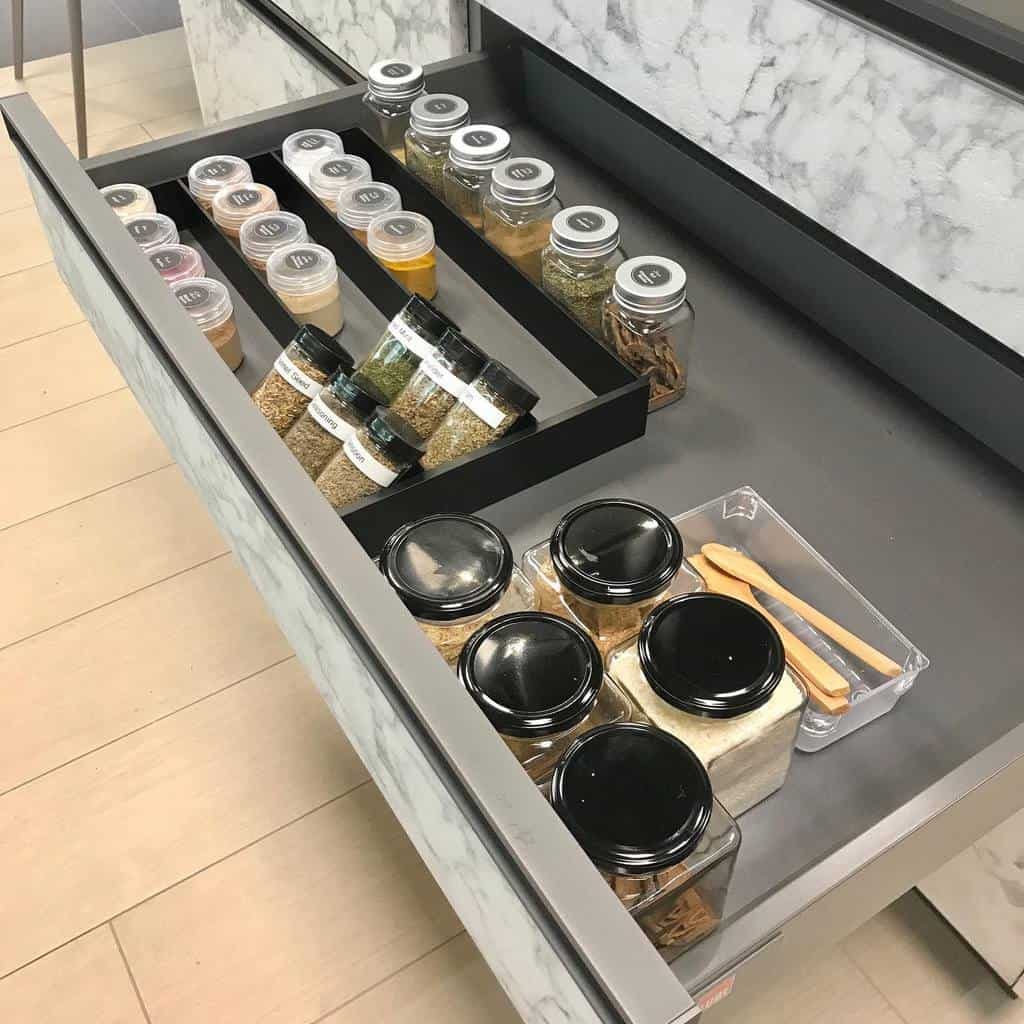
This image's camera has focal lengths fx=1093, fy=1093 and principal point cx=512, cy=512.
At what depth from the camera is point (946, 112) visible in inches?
31.5

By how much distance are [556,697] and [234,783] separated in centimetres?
94

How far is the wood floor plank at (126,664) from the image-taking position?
1.57m

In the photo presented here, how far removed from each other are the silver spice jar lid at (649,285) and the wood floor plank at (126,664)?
923 millimetres

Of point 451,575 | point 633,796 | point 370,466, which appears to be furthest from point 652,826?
point 370,466

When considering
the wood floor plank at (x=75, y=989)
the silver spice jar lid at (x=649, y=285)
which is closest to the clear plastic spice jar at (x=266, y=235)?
the silver spice jar lid at (x=649, y=285)

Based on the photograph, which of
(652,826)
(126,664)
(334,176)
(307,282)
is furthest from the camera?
(126,664)

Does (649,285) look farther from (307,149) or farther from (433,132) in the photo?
(307,149)

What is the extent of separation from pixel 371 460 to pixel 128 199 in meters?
0.50

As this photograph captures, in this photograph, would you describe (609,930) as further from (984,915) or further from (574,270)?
(984,915)

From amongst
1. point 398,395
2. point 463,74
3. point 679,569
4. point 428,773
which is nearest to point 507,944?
point 428,773

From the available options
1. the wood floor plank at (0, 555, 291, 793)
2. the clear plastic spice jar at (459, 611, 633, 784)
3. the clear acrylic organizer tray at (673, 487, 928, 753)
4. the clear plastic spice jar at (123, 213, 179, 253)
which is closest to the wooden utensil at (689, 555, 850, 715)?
the clear acrylic organizer tray at (673, 487, 928, 753)

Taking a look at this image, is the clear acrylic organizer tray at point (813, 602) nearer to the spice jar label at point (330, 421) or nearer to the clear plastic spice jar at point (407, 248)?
the spice jar label at point (330, 421)

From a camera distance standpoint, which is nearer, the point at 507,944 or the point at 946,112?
the point at 507,944

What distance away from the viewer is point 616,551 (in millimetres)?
807
